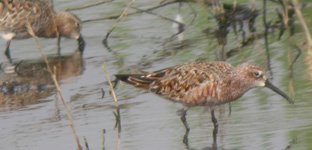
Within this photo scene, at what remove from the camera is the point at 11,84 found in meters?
11.6

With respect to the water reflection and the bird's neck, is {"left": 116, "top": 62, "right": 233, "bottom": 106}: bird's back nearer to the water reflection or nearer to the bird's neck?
the bird's neck

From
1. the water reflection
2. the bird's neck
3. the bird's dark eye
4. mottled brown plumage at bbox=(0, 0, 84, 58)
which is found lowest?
the water reflection

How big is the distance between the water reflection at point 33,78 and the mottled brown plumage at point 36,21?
0.63 metres

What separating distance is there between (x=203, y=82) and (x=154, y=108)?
78cm

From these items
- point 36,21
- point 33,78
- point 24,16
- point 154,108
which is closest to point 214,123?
point 154,108

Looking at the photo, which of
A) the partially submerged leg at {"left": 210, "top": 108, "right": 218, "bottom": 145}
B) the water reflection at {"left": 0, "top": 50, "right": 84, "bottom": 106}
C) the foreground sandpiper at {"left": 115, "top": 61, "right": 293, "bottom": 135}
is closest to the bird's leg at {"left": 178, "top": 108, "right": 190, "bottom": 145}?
the foreground sandpiper at {"left": 115, "top": 61, "right": 293, "bottom": 135}

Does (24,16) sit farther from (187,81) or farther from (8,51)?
(187,81)

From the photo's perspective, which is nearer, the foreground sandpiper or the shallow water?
the shallow water

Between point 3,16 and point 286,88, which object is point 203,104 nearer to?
point 286,88

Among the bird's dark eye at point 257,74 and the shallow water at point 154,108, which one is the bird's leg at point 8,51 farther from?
the bird's dark eye at point 257,74

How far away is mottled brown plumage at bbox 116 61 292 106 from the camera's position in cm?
917

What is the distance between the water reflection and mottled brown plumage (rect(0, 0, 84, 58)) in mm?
633

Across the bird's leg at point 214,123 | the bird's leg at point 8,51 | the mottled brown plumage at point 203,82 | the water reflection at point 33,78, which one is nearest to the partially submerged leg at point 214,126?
the bird's leg at point 214,123

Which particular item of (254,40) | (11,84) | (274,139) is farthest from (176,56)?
(274,139)
